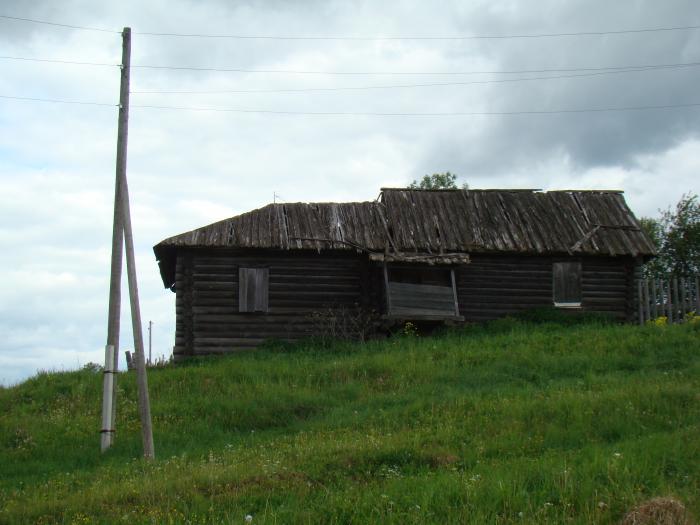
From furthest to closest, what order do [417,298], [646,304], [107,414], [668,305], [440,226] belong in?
1. [646,304]
2. [668,305]
3. [440,226]
4. [417,298]
5. [107,414]

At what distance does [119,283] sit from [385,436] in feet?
17.1

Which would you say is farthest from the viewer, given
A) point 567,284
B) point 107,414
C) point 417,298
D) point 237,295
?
point 567,284

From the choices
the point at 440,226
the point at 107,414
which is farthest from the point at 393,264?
the point at 107,414

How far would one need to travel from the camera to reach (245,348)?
934 inches

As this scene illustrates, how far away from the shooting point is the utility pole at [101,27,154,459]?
42.6ft

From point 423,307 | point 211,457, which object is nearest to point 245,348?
point 423,307

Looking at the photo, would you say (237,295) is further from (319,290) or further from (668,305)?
(668,305)

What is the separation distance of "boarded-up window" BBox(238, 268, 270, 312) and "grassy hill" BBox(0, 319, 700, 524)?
8.69 feet

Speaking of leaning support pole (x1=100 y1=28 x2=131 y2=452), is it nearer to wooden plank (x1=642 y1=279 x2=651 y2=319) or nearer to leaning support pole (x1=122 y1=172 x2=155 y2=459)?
leaning support pole (x1=122 y1=172 x2=155 y2=459)

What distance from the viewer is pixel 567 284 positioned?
25547 millimetres

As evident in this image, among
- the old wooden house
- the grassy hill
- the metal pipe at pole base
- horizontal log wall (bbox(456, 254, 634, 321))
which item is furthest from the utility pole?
horizontal log wall (bbox(456, 254, 634, 321))

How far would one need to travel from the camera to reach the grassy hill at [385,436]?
8703 millimetres

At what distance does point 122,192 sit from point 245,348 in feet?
35.0

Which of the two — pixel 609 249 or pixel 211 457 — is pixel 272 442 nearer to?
pixel 211 457
